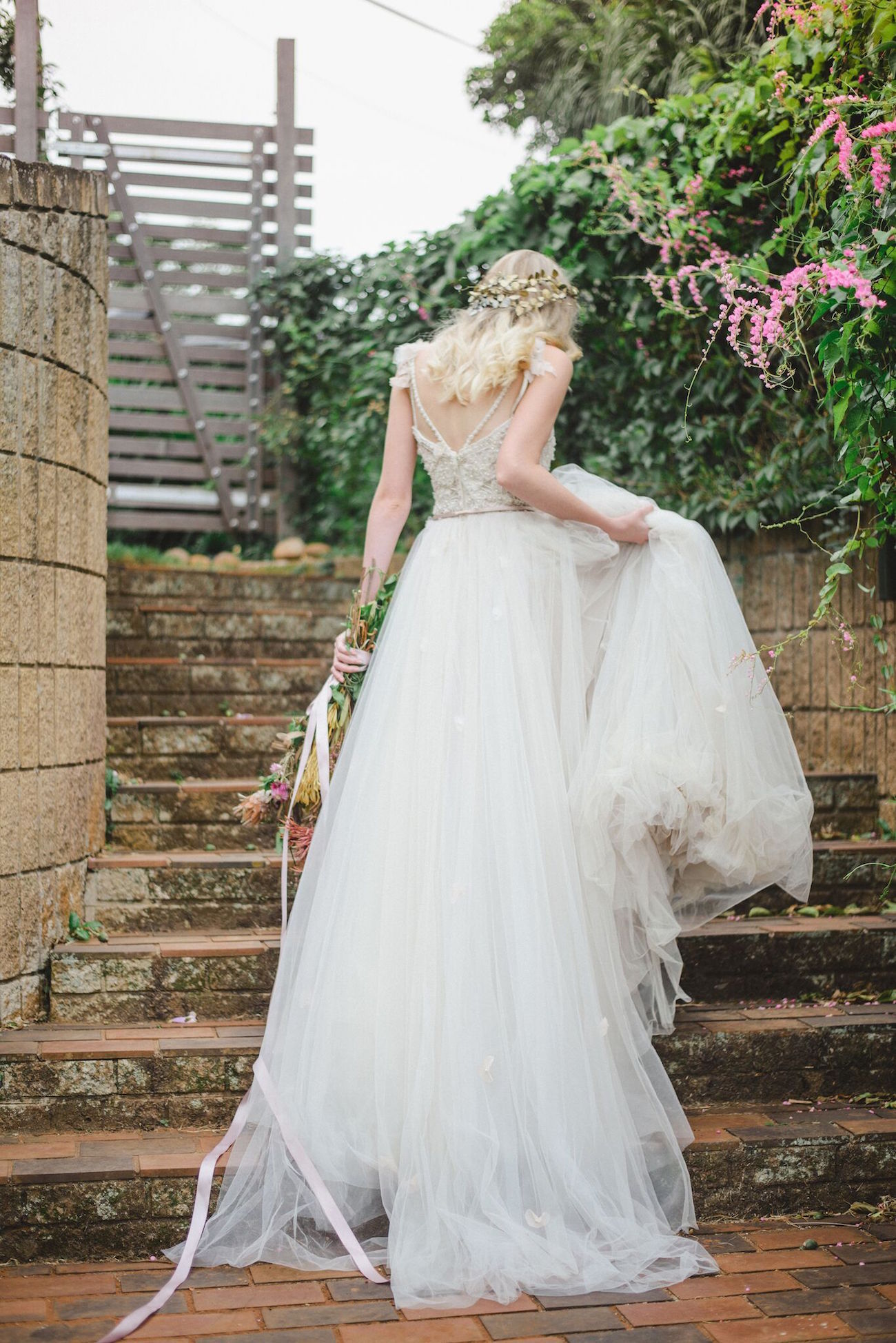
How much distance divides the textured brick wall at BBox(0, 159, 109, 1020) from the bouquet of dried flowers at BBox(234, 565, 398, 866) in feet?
1.80

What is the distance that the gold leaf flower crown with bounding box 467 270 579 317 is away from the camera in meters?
2.96

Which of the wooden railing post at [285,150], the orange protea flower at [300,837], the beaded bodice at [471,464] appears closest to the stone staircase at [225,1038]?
the orange protea flower at [300,837]

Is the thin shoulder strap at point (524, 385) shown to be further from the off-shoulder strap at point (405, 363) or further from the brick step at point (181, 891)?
the brick step at point (181, 891)

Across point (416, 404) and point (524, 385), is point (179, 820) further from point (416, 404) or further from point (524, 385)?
point (524, 385)

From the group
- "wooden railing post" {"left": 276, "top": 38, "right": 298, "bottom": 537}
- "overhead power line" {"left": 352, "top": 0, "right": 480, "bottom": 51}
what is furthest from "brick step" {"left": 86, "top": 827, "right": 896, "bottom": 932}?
"overhead power line" {"left": 352, "top": 0, "right": 480, "bottom": 51}

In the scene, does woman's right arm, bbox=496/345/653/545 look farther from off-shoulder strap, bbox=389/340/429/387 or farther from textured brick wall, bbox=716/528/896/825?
textured brick wall, bbox=716/528/896/825

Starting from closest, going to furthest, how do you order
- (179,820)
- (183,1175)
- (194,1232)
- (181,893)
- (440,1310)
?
(440,1310) → (194,1232) → (183,1175) → (181,893) → (179,820)

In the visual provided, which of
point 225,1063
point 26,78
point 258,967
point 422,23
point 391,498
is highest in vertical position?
point 422,23

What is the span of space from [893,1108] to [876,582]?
179 cm

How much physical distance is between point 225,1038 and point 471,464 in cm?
153

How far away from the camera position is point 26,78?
5.41 metres

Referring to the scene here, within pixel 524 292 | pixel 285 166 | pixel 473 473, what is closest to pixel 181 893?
pixel 473 473

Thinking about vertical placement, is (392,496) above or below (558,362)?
below

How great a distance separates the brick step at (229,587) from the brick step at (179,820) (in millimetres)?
1673
